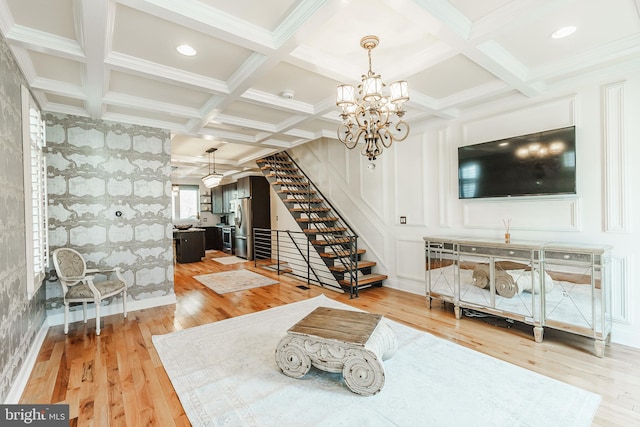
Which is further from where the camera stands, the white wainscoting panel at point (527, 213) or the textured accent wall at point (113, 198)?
the textured accent wall at point (113, 198)

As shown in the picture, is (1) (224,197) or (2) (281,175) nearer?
(2) (281,175)

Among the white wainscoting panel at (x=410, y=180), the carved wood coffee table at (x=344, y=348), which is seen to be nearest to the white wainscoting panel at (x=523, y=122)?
the white wainscoting panel at (x=410, y=180)

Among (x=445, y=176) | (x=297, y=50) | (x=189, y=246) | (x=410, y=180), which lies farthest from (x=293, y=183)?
(x=297, y=50)

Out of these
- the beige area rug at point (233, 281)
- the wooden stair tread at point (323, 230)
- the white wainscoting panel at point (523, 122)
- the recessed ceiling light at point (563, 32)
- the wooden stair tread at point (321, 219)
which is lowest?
the beige area rug at point (233, 281)

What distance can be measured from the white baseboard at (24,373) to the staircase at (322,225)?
3630 mm

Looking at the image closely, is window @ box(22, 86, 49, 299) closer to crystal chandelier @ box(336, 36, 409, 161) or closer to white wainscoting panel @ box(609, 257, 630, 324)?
crystal chandelier @ box(336, 36, 409, 161)

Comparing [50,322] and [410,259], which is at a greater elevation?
[410,259]

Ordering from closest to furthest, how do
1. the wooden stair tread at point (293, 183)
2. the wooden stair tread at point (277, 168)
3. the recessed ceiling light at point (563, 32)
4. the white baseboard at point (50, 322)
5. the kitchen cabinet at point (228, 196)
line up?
the white baseboard at point (50, 322), the recessed ceiling light at point (563, 32), the wooden stair tread at point (293, 183), the wooden stair tread at point (277, 168), the kitchen cabinet at point (228, 196)

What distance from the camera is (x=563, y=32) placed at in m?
2.39

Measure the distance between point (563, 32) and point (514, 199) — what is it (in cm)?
185

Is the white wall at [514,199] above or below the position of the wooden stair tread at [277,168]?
below

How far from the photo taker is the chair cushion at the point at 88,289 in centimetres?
340

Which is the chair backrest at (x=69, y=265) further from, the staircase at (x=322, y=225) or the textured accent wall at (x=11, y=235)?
the staircase at (x=322, y=225)

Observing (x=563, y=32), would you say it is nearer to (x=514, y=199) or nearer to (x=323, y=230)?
(x=514, y=199)
